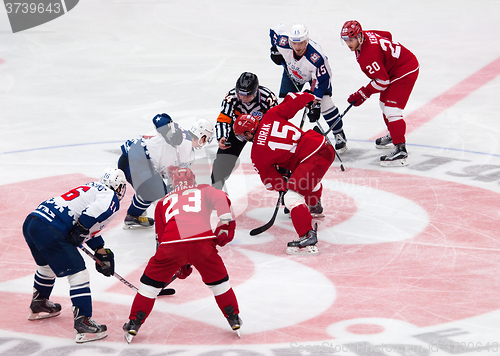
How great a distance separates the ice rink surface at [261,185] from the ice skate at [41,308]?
7 cm

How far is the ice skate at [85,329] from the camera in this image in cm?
344

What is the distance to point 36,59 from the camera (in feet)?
34.4

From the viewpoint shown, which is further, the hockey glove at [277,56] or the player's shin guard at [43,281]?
the hockey glove at [277,56]

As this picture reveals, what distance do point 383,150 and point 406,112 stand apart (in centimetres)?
137

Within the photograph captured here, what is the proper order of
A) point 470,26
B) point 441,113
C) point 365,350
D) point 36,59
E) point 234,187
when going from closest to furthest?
1. point 365,350
2. point 234,187
3. point 441,113
4. point 36,59
5. point 470,26

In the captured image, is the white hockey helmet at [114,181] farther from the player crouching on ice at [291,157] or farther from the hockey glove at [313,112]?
the hockey glove at [313,112]

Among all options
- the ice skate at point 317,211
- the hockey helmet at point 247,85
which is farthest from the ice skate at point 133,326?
the hockey helmet at point 247,85

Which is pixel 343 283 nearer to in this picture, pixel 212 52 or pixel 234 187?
pixel 234 187

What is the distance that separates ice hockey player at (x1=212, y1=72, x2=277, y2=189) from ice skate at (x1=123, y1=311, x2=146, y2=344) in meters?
2.32

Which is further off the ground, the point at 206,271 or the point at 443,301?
the point at 206,271

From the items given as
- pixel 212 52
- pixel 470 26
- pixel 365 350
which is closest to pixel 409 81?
pixel 365 350

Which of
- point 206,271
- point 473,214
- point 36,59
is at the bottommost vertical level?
point 473,214

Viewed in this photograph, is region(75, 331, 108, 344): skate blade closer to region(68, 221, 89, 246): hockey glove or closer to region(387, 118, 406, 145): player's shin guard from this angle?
region(68, 221, 89, 246): hockey glove

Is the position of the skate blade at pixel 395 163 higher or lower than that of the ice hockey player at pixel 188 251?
lower
